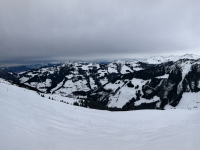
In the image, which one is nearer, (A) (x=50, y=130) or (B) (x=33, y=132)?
(B) (x=33, y=132)

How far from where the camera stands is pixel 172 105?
177 m

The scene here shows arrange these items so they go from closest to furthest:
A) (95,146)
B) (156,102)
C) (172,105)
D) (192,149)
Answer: (192,149)
(95,146)
(172,105)
(156,102)

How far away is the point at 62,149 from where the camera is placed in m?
8.47

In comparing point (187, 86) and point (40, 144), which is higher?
point (40, 144)

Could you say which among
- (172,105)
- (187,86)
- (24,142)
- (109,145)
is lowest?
(172,105)

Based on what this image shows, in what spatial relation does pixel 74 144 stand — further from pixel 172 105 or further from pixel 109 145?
pixel 172 105

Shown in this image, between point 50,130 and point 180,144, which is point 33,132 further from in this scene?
point 180,144

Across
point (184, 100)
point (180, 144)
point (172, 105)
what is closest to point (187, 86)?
point (184, 100)

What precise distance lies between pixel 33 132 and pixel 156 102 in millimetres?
195202

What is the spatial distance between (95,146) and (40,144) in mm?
3127

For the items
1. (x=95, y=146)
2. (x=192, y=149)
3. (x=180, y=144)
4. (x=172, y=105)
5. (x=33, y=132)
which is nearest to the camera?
(x=192, y=149)

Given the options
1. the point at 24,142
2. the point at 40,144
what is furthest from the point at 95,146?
the point at 24,142

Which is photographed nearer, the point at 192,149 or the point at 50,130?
the point at 192,149

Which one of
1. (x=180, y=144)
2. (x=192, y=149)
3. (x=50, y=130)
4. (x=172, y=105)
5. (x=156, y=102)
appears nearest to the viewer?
(x=192, y=149)
